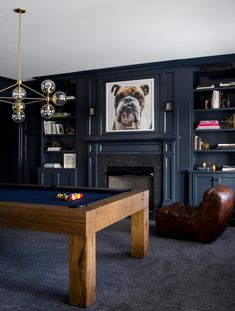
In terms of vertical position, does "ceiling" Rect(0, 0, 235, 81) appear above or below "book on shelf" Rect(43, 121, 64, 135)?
above

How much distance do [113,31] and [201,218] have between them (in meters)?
2.49

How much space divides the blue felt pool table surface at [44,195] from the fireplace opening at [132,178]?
7.80 ft

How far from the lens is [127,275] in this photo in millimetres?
2994

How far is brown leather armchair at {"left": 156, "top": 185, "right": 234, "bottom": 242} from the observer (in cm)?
392

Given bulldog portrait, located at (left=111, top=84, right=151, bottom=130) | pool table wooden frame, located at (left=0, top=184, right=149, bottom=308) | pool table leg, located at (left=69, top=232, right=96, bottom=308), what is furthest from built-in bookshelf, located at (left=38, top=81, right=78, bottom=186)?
pool table leg, located at (left=69, top=232, right=96, bottom=308)

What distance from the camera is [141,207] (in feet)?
11.3

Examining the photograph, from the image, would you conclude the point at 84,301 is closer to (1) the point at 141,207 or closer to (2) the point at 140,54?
(1) the point at 141,207

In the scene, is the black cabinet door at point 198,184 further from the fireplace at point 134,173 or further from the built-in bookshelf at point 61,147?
the built-in bookshelf at point 61,147

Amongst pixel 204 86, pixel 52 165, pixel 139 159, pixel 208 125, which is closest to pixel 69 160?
pixel 52 165

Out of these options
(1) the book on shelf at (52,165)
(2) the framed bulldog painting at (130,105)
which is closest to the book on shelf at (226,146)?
(2) the framed bulldog painting at (130,105)

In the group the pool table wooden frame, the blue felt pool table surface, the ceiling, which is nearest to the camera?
the pool table wooden frame

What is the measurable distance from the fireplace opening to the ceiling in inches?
71.4

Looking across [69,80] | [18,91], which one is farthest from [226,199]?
[69,80]

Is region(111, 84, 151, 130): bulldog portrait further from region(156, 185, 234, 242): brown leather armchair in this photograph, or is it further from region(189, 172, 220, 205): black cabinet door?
region(156, 185, 234, 242): brown leather armchair
